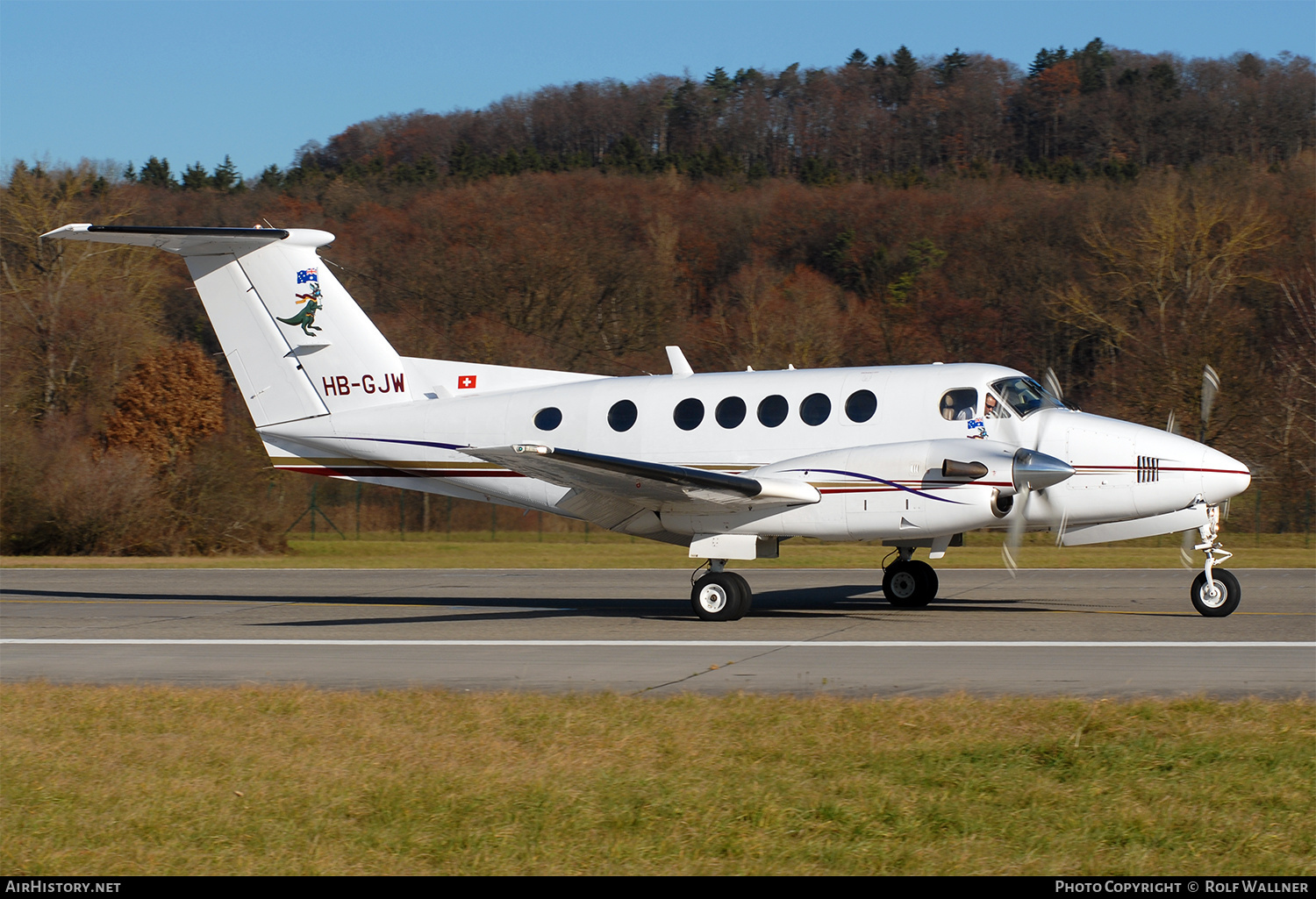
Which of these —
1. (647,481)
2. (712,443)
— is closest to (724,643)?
(647,481)

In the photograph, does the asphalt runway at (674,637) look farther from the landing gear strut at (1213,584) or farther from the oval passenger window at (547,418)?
the oval passenger window at (547,418)

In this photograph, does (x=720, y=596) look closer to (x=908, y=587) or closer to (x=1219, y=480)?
(x=908, y=587)

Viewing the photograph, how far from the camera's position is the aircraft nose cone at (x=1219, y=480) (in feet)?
43.5

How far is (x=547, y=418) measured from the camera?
1580 cm

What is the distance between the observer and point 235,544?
30.6 m

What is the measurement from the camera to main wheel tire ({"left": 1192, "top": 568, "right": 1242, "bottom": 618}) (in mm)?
13727

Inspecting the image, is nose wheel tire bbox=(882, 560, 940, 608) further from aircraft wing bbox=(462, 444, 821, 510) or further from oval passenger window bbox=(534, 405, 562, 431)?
oval passenger window bbox=(534, 405, 562, 431)

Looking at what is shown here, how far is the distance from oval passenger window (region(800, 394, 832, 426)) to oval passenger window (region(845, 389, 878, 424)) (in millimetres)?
248

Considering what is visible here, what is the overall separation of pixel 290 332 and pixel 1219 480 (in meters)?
12.2

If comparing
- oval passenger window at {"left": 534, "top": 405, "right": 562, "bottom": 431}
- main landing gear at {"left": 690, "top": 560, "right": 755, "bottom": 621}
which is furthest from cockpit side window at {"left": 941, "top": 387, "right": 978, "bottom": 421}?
oval passenger window at {"left": 534, "top": 405, "right": 562, "bottom": 431}

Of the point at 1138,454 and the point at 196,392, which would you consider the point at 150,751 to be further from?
the point at 196,392

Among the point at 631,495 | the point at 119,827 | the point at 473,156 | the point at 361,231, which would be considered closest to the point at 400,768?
the point at 119,827

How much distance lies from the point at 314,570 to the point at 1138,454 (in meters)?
16.9

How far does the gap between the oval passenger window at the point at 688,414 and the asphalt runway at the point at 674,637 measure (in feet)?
8.10
